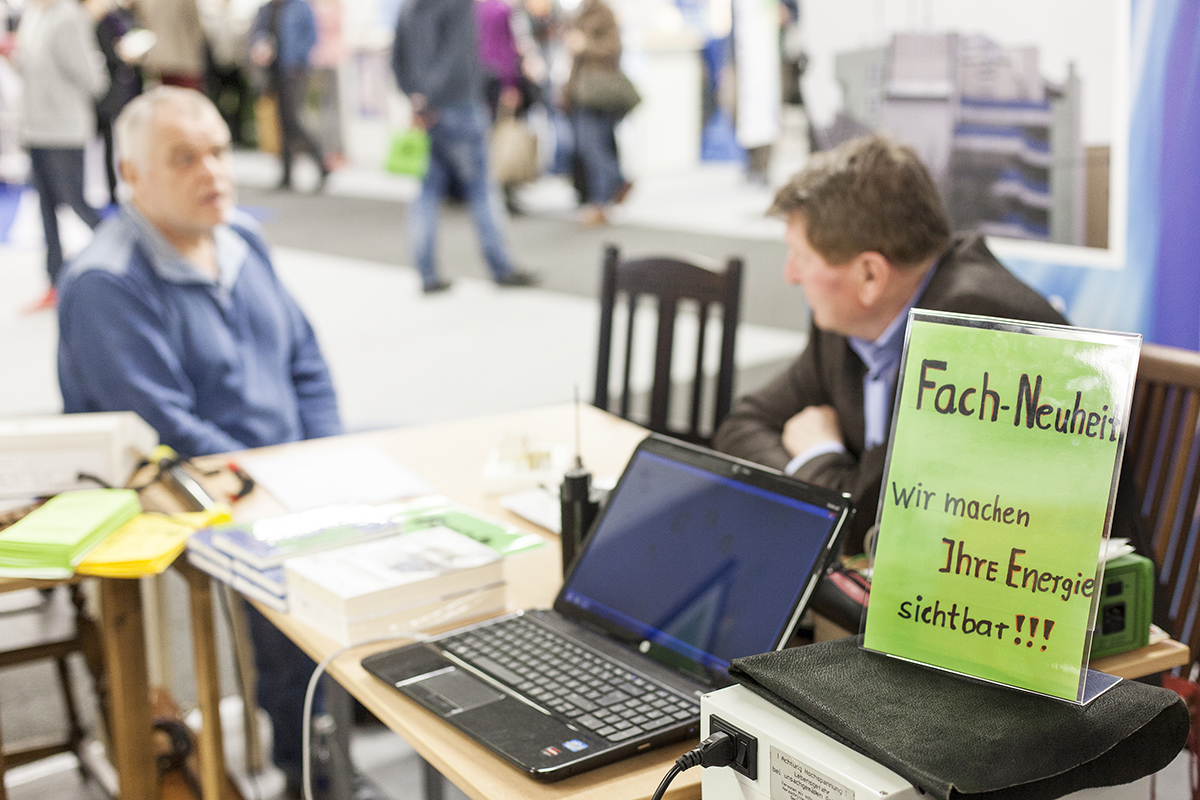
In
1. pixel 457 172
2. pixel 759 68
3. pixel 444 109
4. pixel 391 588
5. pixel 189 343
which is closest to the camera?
pixel 391 588

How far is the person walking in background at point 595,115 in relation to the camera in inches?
308

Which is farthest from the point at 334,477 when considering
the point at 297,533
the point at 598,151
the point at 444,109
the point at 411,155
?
the point at 598,151

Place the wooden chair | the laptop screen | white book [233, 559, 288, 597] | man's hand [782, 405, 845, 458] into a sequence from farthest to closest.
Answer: the wooden chair, man's hand [782, 405, 845, 458], white book [233, 559, 288, 597], the laptop screen

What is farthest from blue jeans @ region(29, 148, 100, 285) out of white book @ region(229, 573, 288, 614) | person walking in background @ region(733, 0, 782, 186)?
white book @ region(229, 573, 288, 614)

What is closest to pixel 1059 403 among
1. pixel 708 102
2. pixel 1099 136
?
pixel 1099 136

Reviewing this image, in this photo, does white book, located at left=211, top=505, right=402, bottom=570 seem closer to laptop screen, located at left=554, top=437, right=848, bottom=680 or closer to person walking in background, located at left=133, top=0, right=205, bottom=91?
laptop screen, located at left=554, top=437, right=848, bottom=680

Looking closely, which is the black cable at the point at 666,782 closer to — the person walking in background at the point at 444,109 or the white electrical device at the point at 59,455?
the white electrical device at the point at 59,455

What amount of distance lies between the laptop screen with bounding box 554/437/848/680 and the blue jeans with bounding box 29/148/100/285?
506 centimetres

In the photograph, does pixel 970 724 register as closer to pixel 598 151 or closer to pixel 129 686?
pixel 129 686

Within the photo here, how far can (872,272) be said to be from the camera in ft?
6.01

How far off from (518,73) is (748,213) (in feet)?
6.31

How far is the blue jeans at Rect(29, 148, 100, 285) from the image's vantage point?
18.7ft

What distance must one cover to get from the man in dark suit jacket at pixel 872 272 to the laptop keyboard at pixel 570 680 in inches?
22.9

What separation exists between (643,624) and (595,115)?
702cm
